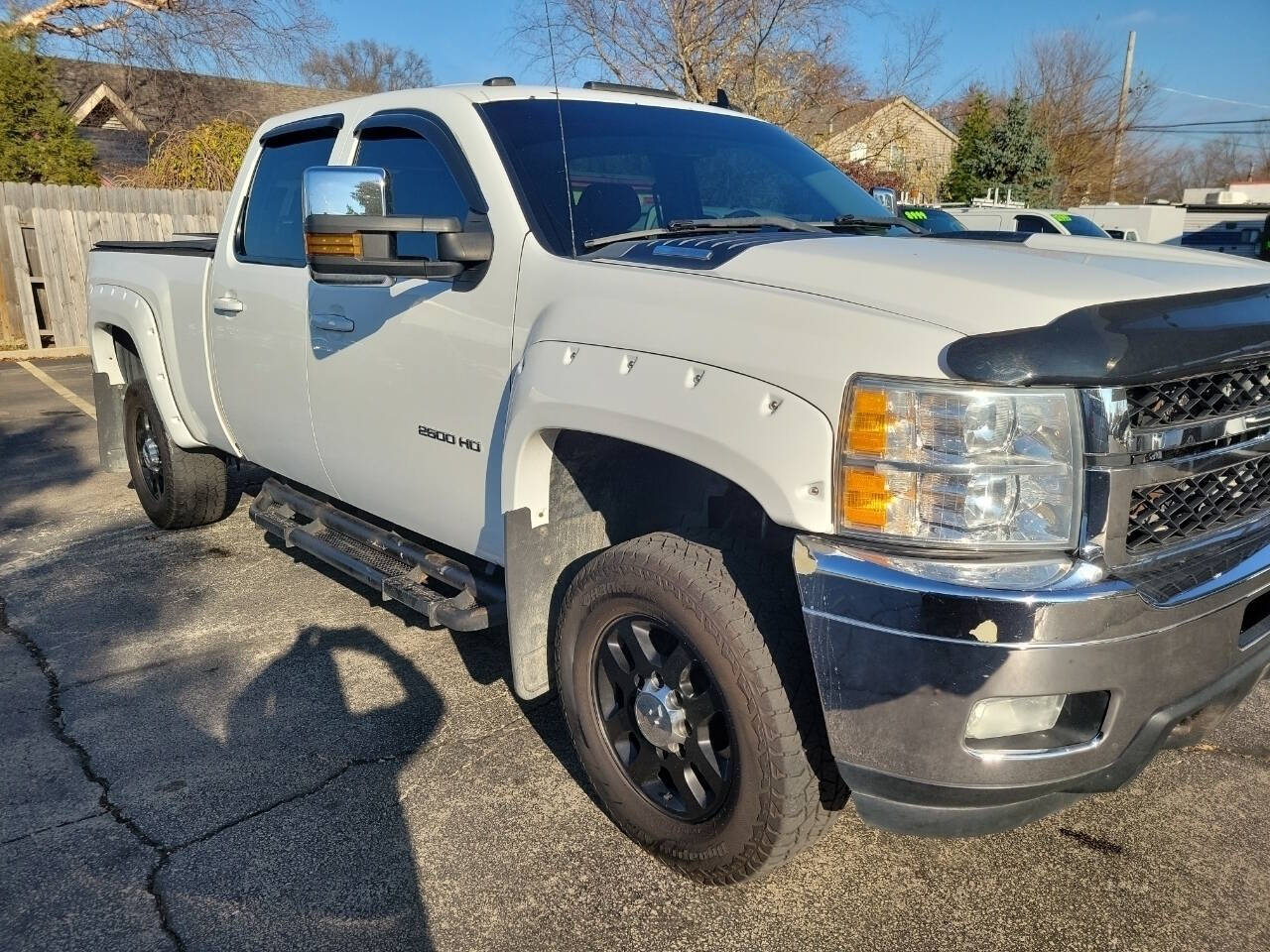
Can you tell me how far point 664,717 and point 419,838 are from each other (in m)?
0.87

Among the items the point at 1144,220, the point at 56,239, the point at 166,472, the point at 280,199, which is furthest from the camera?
the point at 1144,220

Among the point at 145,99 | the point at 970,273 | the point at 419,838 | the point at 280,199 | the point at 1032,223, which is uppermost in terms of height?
the point at 145,99

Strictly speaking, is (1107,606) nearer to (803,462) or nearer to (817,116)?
(803,462)

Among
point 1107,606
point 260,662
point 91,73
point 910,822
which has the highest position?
point 91,73

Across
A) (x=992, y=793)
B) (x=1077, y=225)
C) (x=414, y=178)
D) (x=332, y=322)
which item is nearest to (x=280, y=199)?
(x=332, y=322)

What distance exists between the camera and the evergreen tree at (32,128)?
55.0 feet

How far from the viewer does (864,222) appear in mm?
3520

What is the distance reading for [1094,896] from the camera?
2.63 meters

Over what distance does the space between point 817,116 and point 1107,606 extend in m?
20.0

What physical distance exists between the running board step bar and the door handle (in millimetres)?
821

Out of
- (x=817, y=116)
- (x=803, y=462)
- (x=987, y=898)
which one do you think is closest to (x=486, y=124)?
(x=803, y=462)

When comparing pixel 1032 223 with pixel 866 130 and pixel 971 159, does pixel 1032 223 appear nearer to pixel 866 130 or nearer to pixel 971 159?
pixel 866 130

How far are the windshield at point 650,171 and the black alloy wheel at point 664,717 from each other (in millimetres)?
1154

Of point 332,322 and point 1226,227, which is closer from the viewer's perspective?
point 332,322
